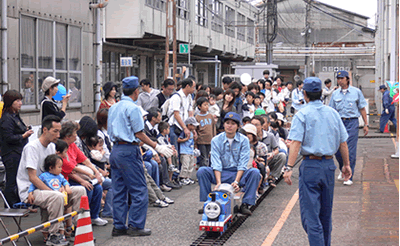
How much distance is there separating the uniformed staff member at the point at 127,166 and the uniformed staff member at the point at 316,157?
2056mm

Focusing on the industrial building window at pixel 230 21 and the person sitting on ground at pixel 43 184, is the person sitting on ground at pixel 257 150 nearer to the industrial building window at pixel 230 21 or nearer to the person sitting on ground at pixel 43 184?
the person sitting on ground at pixel 43 184

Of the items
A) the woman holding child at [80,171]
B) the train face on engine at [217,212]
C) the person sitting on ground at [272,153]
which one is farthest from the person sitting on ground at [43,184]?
the person sitting on ground at [272,153]

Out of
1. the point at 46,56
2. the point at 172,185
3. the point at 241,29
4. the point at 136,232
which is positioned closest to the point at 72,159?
the point at 136,232

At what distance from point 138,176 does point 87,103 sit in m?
9.10

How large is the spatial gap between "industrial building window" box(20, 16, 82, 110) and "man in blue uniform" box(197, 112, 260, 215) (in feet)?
19.3

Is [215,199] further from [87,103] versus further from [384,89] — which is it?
[384,89]

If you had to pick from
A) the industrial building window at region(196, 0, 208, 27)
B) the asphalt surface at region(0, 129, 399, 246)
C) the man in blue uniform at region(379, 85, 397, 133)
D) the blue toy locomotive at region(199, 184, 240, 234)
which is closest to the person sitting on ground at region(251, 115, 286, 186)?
the asphalt surface at region(0, 129, 399, 246)

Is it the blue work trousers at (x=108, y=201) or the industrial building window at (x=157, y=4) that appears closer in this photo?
the blue work trousers at (x=108, y=201)

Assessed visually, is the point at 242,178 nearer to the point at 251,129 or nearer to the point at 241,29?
the point at 251,129

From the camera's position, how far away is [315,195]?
5852 millimetres

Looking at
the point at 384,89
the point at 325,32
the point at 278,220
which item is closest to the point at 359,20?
the point at 325,32

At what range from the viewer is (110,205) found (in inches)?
324

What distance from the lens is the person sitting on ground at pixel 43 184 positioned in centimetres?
653

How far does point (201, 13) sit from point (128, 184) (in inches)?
1112
